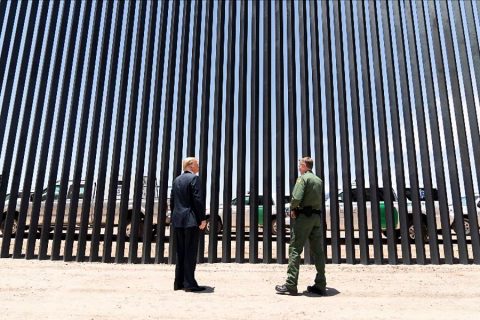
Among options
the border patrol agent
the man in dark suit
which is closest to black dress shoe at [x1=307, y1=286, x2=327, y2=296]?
the border patrol agent

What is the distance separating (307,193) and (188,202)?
52.3 inches

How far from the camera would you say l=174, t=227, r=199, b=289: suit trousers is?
4.05m

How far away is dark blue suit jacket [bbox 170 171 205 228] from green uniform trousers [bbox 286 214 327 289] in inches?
41.4

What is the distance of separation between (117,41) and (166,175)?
2.60 metres

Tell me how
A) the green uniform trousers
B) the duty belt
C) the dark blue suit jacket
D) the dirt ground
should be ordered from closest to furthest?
the dirt ground, the green uniform trousers, the duty belt, the dark blue suit jacket

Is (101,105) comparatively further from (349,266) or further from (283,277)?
(349,266)

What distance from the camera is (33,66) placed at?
6.56m

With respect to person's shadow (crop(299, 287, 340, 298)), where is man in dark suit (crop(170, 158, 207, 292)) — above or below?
above

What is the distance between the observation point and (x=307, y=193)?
3994 millimetres

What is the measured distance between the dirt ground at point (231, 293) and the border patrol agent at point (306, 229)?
0.45ft

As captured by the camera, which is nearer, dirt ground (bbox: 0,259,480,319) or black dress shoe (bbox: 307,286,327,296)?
dirt ground (bbox: 0,259,480,319)

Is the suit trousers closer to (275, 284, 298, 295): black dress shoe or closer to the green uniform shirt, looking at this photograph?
(275, 284, 298, 295): black dress shoe

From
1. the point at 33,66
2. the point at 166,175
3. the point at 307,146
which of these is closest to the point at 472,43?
the point at 307,146

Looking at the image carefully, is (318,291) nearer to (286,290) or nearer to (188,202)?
(286,290)
